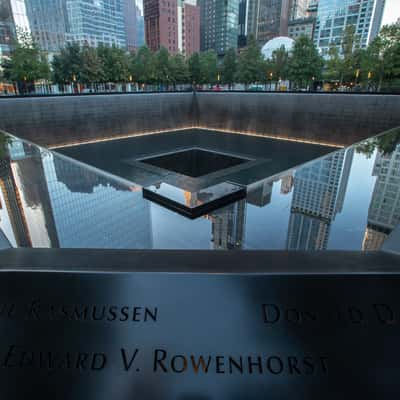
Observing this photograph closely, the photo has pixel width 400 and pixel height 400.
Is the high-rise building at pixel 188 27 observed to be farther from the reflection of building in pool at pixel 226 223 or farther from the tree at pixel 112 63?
the reflection of building in pool at pixel 226 223

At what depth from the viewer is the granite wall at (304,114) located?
30.1 feet

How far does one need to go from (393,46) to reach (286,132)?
8498 millimetres

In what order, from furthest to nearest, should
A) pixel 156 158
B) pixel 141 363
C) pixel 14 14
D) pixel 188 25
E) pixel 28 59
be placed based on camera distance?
pixel 188 25 → pixel 14 14 → pixel 28 59 → pixel 156 158 → pixel 141 363

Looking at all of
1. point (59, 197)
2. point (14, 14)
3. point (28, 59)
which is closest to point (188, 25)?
point (14, 14)

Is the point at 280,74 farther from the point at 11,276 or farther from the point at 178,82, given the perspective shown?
the point at 11,276

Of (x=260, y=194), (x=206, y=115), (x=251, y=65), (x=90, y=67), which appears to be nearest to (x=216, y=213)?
(x=260, y=194)

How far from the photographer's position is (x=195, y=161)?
9.43m

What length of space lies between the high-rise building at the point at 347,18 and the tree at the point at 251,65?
32.3 m

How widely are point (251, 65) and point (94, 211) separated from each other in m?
21.9

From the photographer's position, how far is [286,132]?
36.4 feet

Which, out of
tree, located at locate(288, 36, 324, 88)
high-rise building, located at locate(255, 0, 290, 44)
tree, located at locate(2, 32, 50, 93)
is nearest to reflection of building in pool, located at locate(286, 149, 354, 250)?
tree, located at locate(288, 36, 324, 88)

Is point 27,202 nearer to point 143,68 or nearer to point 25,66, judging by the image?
point 25,66

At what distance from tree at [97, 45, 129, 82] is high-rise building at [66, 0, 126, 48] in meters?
29.5

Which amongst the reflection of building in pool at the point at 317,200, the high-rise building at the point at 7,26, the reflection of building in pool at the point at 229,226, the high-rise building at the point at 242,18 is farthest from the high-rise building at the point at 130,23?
the reflection of building in pool at the point at 229,226
